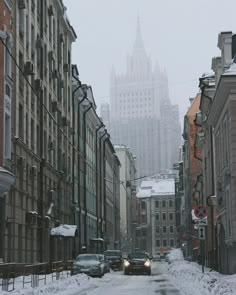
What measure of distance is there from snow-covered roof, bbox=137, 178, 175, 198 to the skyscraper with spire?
15.7 ft

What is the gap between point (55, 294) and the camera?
21.4 m

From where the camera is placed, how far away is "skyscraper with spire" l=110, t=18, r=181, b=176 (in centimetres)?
14050

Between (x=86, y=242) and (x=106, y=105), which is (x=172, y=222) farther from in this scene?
(x=86, y=242)

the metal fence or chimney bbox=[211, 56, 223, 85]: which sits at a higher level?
chimney bbox=[211, 56, 223, 85]

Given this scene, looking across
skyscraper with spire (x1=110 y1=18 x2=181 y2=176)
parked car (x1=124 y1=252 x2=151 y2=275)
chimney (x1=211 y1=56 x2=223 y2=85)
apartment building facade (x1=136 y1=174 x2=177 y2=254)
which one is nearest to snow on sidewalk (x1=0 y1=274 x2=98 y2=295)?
chimney (x1=211 y1=56 x2=223 y2=85)

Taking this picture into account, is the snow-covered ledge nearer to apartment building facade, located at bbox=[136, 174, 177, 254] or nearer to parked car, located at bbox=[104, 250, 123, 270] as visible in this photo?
parked car, located at bbox=[104, 250, 123, 270]

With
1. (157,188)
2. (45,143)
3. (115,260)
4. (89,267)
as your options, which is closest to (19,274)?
(89,267)

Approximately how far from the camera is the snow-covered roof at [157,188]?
16238cm

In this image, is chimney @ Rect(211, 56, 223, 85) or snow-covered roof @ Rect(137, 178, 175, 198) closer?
chimney @ Rect(211, 56, 223, 85)

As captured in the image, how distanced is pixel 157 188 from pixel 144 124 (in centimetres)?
2475

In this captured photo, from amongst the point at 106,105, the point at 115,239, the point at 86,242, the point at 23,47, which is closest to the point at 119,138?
the point at 106,105

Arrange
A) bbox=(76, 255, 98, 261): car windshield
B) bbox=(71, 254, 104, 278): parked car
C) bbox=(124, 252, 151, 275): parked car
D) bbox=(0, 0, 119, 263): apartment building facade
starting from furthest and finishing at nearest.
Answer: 1. bbox=(124, 252, 151, 275): parked car
2. bbox=(76, 255, 98, 261): car windshield
3. bbox=(71, 254, 104, 278): parked car
4. bbox=(0, 0, 119, 263): apartment building facade

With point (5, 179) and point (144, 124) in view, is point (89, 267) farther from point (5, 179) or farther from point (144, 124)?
point (144, 124)

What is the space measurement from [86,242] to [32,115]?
26.1 metres
